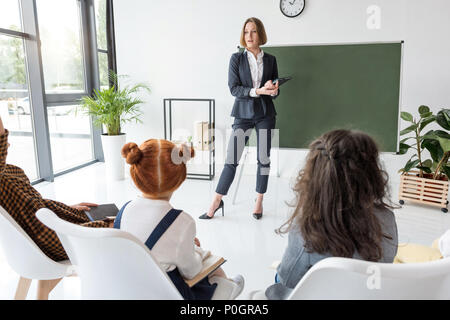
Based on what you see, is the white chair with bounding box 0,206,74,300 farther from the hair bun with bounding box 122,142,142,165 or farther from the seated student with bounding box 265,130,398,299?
the seated student with bounding box 265,130,398,299

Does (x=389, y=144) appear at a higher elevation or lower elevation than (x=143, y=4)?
lower

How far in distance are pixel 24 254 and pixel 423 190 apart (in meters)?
3.19

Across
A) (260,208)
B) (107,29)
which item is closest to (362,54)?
(260,208)

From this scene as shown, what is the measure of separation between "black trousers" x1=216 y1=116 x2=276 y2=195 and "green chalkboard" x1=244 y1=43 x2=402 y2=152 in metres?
0.76

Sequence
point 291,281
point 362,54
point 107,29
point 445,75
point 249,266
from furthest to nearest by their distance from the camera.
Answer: point 107,29 < point 445,75 < point 362,54 < point 249,266 < point 291,281

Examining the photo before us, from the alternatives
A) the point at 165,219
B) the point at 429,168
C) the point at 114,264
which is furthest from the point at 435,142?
the point at 114,264

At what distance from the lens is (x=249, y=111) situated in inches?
119

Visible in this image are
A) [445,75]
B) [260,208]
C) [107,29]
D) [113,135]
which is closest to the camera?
[260,208]

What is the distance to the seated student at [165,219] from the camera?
1.10 m

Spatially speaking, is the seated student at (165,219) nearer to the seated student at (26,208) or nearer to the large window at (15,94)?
the seated student at (26,208)

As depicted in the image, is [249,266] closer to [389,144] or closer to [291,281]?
[291,281]

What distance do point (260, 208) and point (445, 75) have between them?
7.95ft

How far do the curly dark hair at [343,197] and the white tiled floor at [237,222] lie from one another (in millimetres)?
1055

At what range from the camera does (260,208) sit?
10.1 ft
